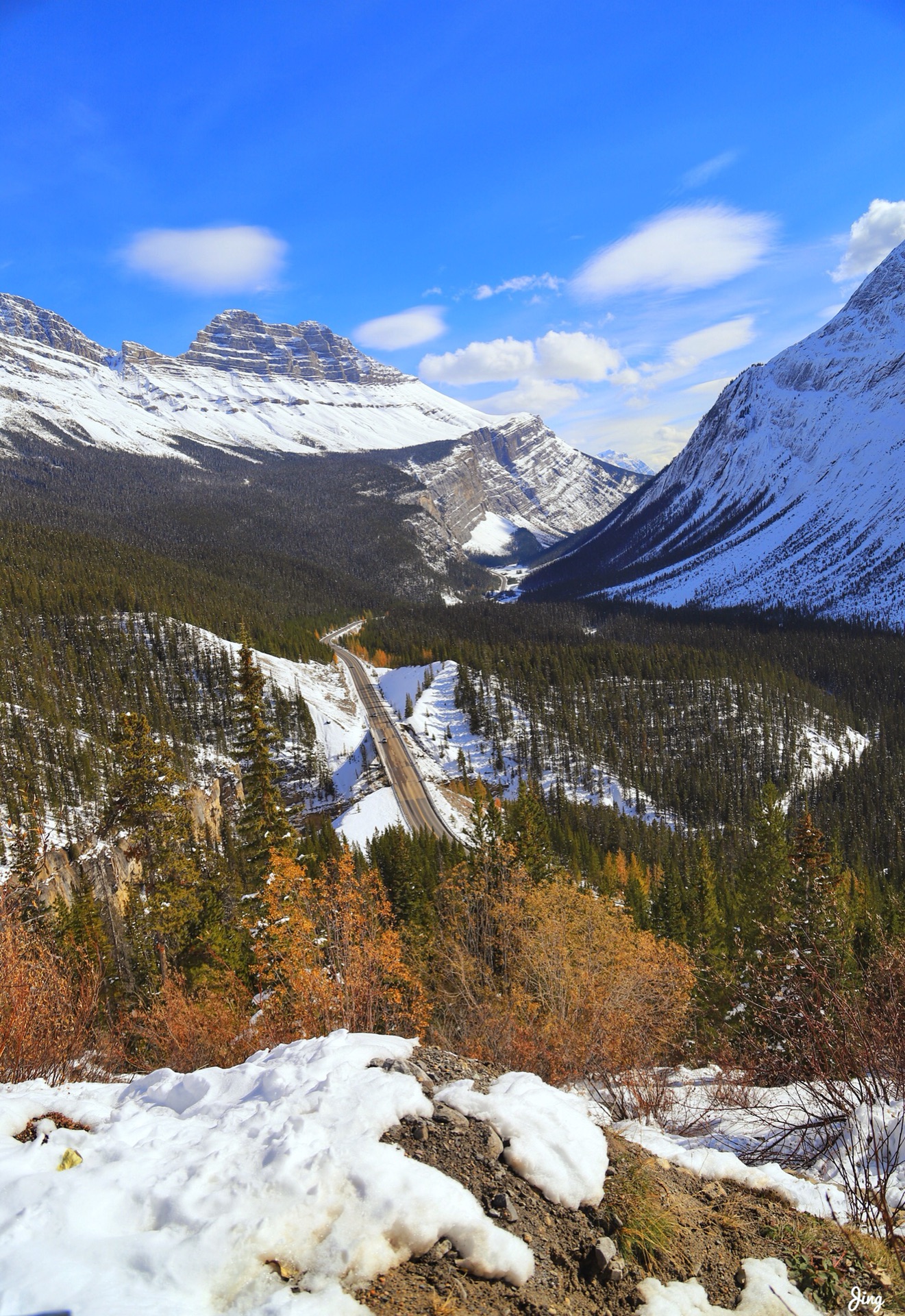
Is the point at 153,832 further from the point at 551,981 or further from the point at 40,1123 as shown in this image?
the point at 40,1123

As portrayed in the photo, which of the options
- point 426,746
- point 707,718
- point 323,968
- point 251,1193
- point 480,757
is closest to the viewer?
point 251,1193

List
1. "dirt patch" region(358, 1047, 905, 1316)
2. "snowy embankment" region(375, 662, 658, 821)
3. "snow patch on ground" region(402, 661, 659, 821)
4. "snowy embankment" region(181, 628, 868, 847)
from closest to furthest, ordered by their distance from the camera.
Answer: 1. "dirt patch" region(358, 1047, 905, 1316)
2. "snowy embankment" region(181, 628, 868, 847)
3. "snowy embankment" region(375, 662, 658, 821)
4. "snow patch on ground" region(402, 661, 659, 821)

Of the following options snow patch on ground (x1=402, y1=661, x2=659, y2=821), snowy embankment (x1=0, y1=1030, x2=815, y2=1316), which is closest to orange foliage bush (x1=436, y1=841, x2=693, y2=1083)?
snowy embankment (x1=0, y1=1030, x2=815, y2=1316)

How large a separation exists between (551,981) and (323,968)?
783 centimetres

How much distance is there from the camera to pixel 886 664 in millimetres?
157625

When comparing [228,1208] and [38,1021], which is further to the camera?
[38,1021]

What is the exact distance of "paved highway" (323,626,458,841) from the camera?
72562mm

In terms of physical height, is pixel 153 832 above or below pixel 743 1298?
above

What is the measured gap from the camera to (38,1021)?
36.2 feet

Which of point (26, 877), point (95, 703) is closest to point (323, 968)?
point (26, 877)

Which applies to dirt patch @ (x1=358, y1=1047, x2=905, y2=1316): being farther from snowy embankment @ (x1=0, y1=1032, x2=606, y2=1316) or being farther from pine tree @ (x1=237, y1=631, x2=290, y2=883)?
pine tree @ (x1=237, y1=631, x2=290, y2=883)

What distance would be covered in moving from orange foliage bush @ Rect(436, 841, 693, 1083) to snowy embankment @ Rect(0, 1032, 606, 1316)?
24.6 ft

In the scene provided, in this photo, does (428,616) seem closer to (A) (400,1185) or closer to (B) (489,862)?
(B) (489,862)

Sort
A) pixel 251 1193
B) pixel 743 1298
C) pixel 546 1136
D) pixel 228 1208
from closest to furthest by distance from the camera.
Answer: pixel 228 1208 → pixel 251 1193 → pixel 743 1298 → pixel 546 1136
